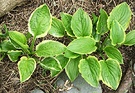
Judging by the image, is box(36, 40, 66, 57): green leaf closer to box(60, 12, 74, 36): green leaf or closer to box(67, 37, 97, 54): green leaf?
box(67, 37, 97, 54): green leaf

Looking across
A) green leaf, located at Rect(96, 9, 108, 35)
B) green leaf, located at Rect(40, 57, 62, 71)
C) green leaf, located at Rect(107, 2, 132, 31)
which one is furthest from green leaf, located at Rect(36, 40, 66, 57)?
green leaf, located at Rect(107, 2, 132, 31)

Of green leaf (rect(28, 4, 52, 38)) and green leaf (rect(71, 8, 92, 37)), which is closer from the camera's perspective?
green leaf (rect(28, 4, 52, 38))

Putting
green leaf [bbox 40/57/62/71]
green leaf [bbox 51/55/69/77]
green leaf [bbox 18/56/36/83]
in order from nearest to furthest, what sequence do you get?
green leaf [bbox 18/56/36/83] < green leaf [bbox 40/57/62/71] < green leaf [bbox 51/55/69/77]

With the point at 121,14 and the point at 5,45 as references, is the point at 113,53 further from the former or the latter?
the point at 5,45

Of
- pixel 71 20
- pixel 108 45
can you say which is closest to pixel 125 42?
pixel 108 45

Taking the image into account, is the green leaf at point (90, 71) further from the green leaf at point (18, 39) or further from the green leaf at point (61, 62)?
the green leaf at point (18, 39)

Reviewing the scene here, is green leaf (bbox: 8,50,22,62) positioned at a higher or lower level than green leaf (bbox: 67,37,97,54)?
higher

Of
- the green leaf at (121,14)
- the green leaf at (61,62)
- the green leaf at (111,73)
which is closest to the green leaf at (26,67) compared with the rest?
the green leaf at (61,62)

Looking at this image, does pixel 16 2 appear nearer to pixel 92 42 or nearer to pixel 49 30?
pixel 49 30
